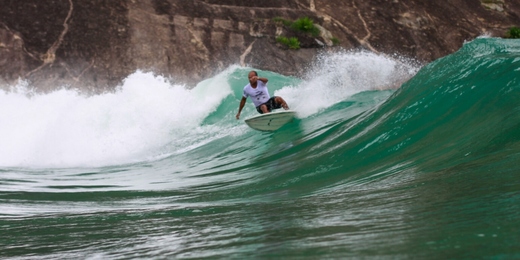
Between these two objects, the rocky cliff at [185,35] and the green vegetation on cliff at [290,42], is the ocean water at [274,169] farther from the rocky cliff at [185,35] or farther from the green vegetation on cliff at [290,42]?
the green vegetation on cliff at [290,42]

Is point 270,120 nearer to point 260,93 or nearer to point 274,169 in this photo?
point 260,93

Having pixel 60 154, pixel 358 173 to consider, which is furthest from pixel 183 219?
pixel 60 154

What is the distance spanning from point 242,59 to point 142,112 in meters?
3.96

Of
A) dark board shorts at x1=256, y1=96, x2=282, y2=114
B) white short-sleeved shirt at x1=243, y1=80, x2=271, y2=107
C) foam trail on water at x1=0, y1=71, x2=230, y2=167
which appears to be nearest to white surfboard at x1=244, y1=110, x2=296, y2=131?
dark board shorts at x1=256, y1=96, x2=282, y2=114

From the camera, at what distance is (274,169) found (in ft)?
27.4

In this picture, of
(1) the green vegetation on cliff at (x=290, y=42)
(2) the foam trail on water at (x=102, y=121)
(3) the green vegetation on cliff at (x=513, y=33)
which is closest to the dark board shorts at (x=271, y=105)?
(2) the foam trail on water at (x=102, y=121)

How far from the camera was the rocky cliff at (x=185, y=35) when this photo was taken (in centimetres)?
1677

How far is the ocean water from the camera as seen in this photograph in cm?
283

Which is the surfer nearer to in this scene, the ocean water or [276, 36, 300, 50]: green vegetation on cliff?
the ocean water

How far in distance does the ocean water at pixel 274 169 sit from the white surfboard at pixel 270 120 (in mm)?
179

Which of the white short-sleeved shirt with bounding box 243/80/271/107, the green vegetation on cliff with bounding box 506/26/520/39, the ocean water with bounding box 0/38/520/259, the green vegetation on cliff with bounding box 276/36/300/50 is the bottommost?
the ocean water with bounding box 0/38/520/259

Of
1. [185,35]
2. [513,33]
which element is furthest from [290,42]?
[513,33]

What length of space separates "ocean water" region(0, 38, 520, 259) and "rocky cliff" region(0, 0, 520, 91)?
59cm

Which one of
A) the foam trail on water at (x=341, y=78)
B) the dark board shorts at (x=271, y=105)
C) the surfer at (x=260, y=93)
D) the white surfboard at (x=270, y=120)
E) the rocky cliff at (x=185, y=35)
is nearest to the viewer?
the white surfboard at (x=270, y=120)
